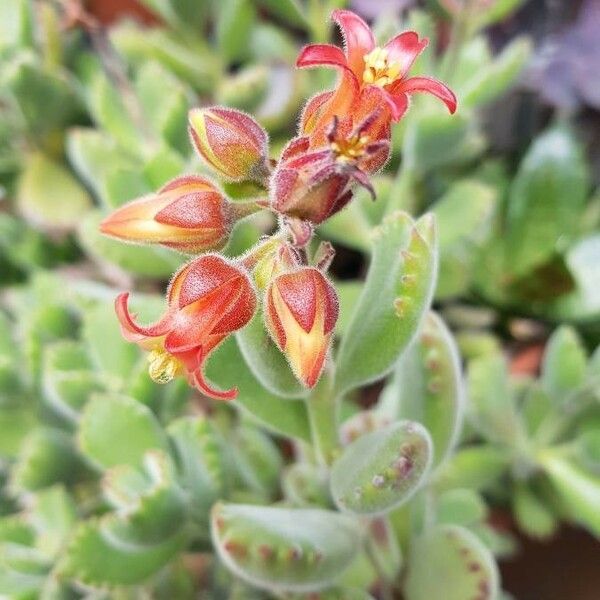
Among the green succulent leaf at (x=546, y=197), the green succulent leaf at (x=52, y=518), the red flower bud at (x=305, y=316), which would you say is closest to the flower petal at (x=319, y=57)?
the red flower bud at (x=305, y=316)

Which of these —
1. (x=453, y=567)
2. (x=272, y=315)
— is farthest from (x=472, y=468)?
(x=272, y=315)

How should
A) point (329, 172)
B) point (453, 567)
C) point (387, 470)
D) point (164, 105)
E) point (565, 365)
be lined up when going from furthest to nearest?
1. point (164, 105)
2. point (565, 365)
3. point (453, 567)
4. point (387, 470)
5. point (329, 172)

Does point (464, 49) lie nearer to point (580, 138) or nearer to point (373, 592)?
point (580, 138)

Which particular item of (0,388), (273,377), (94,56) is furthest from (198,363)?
(94,56)

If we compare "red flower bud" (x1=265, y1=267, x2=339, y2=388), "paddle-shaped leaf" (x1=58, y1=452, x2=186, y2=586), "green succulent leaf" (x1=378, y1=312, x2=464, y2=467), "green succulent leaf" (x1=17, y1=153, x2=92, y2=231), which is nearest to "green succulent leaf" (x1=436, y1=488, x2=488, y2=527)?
"green succulent leaf" (x1=378, y1=312, x2=464, y2=467)

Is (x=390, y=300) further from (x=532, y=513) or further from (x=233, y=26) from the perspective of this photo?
(x=233, y=26)
